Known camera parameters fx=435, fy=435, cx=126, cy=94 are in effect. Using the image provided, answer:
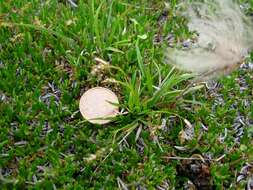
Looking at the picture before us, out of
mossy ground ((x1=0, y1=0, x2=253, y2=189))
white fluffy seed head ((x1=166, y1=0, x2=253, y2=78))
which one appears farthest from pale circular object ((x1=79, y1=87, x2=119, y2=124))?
white fluffy seed head ((x1=166, y1=0, x2=253, y2=78))

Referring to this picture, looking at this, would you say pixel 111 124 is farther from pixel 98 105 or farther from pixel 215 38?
pixel 215 38

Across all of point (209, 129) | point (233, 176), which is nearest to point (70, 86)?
point (209, 129)

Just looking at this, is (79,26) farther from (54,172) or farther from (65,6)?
(54,172)

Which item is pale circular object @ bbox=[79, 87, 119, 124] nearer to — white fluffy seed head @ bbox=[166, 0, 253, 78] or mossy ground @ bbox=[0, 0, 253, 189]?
mossy ground @ bbox=[0, 0, 253, 189]

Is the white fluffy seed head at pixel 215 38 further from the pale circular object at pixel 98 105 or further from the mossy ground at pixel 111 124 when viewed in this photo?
the pale circular object at pixel 98 105

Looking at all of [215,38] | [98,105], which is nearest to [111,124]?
[98,105]

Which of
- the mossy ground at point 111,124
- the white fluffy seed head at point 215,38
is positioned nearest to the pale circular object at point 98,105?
the mossy ground at point 111,124

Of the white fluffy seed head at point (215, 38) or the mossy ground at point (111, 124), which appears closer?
the mossy ground at point (111, 124)
